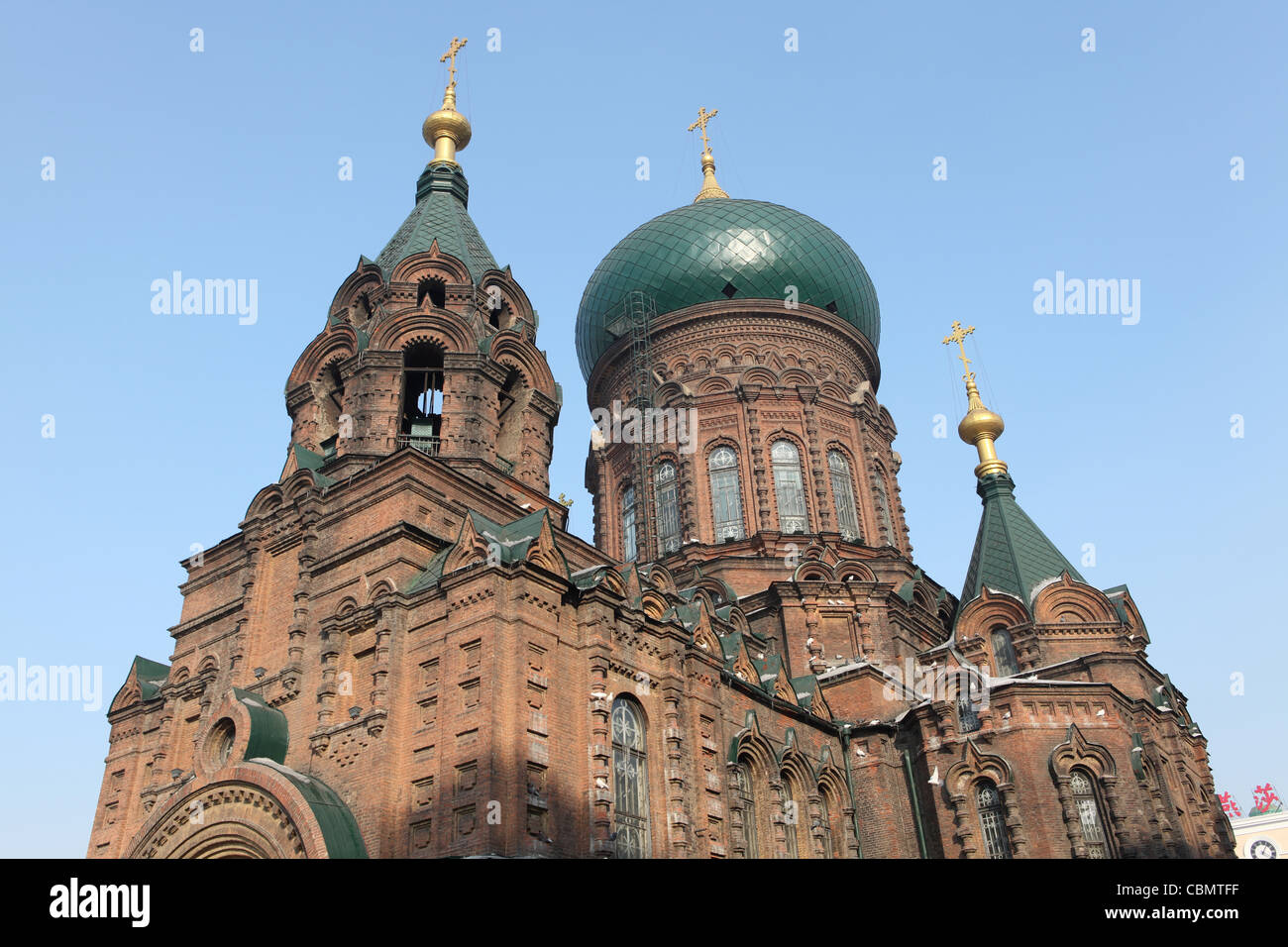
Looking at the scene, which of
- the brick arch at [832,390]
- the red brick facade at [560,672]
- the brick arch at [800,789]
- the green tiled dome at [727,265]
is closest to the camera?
the red brick facade at [560,672]

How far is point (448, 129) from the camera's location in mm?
19984

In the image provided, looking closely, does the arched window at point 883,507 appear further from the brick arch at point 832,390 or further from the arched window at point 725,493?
the arched window at point 725,493

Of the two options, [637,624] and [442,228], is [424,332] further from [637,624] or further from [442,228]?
[637,624]

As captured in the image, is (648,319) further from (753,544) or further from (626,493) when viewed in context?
(753,544)

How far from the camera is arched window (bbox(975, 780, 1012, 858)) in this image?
16.4 metres

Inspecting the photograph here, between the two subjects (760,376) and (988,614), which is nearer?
(988,614)

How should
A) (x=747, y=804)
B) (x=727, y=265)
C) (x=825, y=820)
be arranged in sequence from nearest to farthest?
(x=747, y=804)
(x=825, y=820)
(x=727, y=265)

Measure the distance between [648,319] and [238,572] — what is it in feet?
38.9

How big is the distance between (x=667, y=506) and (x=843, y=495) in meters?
3.55

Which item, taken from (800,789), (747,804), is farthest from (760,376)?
(747,804)

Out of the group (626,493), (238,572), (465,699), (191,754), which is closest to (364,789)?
(465,699)

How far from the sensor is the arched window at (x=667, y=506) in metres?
22.5

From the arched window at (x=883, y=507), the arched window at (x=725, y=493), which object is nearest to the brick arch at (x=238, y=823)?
the arched window at (x=725, y=493)

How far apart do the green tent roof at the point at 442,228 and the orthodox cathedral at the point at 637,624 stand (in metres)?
0.08
